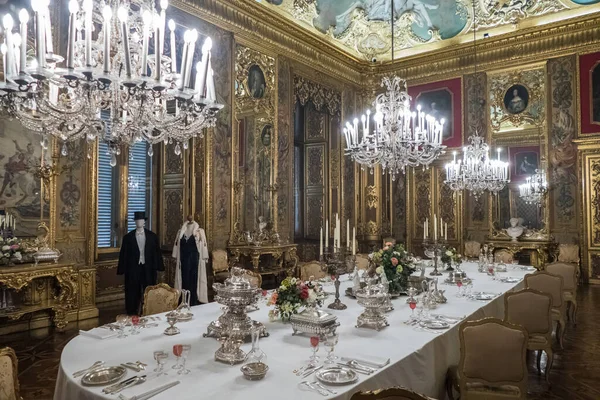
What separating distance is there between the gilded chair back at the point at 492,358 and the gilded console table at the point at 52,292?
6.01 m

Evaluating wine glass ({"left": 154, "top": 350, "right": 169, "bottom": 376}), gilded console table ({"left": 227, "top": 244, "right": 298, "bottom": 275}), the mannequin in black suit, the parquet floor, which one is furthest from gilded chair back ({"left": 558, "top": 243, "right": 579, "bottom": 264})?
wine glass ({"left": 154, "top": 350, "right": 169, "bottom": 376})

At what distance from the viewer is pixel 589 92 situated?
1131 cm

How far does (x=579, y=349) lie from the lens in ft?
19.5

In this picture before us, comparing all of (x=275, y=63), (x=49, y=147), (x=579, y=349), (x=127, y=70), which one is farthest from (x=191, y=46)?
(x=275, y=63)

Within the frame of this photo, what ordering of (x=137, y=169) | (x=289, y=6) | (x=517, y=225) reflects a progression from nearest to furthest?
(x=137, y=169), (x=289, y=6), (x=517, y=225)

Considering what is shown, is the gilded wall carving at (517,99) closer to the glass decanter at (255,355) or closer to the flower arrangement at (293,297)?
the flower arrangement at (293,297)

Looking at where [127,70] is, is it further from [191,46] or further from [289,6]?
[289,6]

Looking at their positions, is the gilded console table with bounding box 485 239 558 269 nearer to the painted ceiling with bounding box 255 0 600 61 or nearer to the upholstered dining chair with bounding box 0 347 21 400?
the painted ceiling with bounding box 255 0 600 61

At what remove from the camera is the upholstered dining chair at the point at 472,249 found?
11777mm

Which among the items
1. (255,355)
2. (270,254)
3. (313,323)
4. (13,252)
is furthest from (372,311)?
(270,254)

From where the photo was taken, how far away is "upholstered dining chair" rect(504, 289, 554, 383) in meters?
4.52

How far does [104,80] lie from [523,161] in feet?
38.5

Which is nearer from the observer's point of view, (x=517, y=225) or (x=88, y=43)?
(x=88, y=43)

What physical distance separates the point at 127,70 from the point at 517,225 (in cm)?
1154
